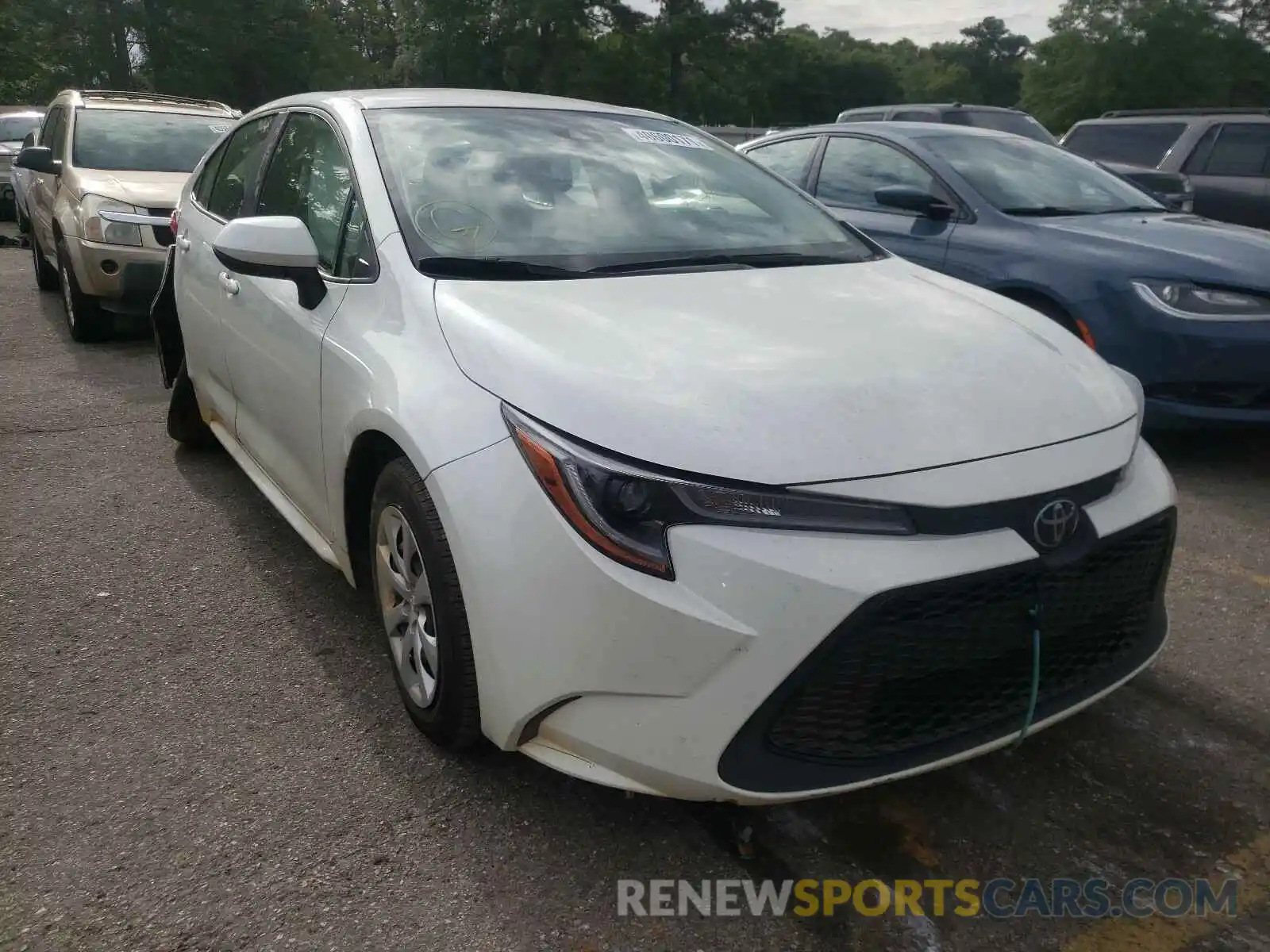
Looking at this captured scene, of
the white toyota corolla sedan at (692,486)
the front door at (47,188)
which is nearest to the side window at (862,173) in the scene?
the white toyota corolla sedan at (692,486)

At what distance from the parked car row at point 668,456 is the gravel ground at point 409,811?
276 millimetres

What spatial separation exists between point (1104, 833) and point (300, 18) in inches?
1782

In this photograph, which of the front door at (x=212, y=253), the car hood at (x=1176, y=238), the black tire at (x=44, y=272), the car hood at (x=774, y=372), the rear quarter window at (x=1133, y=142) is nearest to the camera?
the car hood at (x=774, y=372)

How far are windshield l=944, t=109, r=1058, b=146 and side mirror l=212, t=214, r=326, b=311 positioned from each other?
353 inches

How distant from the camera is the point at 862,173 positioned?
604 cm

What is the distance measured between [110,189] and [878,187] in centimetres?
516

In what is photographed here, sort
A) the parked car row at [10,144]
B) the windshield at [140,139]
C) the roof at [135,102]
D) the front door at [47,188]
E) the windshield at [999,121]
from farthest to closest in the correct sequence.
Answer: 1. the parked car row at [10,144]
2. the windshield at [999,121]
3. the roof at [135,102]
4. the front door at [47,188]
5. the windshield at [140,139]

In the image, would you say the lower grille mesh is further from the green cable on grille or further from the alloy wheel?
the alloy wheel

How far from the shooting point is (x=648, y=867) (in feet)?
7.17

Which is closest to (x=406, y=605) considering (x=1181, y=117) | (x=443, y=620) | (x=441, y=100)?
(x=443, y=620)

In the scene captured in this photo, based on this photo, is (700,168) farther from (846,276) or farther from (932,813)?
(932,813)

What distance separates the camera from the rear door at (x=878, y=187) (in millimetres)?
5434

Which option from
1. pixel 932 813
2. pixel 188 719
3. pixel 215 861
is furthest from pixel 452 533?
pixel 932 813

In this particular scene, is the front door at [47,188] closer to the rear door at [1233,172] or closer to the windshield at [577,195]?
the windshield at [577,195]
